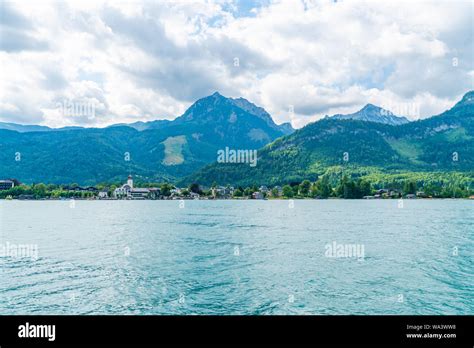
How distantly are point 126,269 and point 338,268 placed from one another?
606 inches

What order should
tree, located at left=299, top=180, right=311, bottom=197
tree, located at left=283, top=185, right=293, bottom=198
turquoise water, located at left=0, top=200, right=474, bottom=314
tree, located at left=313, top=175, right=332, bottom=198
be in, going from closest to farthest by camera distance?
1. turquoise water, located at left=0, top=200, right=474, bottom=314
2. tree, located at left=313, top=175, right=332, bottom=198
3. tree, located at left=283, top=185, right=293, bottom=198
4. tree, located at left=299, top=180, right=311, bottom=197

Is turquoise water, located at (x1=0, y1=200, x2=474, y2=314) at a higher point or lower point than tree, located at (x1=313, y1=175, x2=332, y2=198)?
lower

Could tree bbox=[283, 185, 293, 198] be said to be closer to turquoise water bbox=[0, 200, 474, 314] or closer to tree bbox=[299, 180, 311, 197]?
tree bbox=[299, 180, 311, 197]

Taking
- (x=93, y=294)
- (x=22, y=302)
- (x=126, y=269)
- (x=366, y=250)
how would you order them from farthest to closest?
1. (x=366, y=250)
2. (x=126, y=269)
3. (x=93, y=294)
4. (x=22, y=302)

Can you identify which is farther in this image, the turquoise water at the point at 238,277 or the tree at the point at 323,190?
the tree at the point at 323,190

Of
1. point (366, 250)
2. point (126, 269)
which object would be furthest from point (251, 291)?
point (366, 250)

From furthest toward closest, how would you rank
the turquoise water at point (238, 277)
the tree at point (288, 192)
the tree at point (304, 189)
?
1. the tree at point (304, 189)
2. the tree at point (288, 192)
3. the turquoise water at point (238, 277)

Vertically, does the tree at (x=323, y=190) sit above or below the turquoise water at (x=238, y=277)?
above

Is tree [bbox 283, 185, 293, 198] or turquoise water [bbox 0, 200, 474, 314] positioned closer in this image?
turquoise water [bbox 0, 200, 474, 314]

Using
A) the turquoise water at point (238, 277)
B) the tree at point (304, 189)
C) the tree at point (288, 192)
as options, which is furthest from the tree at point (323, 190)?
the turquoise water at point (238, 277)

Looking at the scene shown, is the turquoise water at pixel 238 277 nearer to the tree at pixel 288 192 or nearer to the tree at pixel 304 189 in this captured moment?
the tree at pixel 288 192

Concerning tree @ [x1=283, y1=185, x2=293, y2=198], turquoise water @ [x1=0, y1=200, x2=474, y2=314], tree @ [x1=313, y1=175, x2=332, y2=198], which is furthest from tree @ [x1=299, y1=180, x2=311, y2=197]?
turquoise water @ [x1=0, y1=200, x2=474, y2=314]
